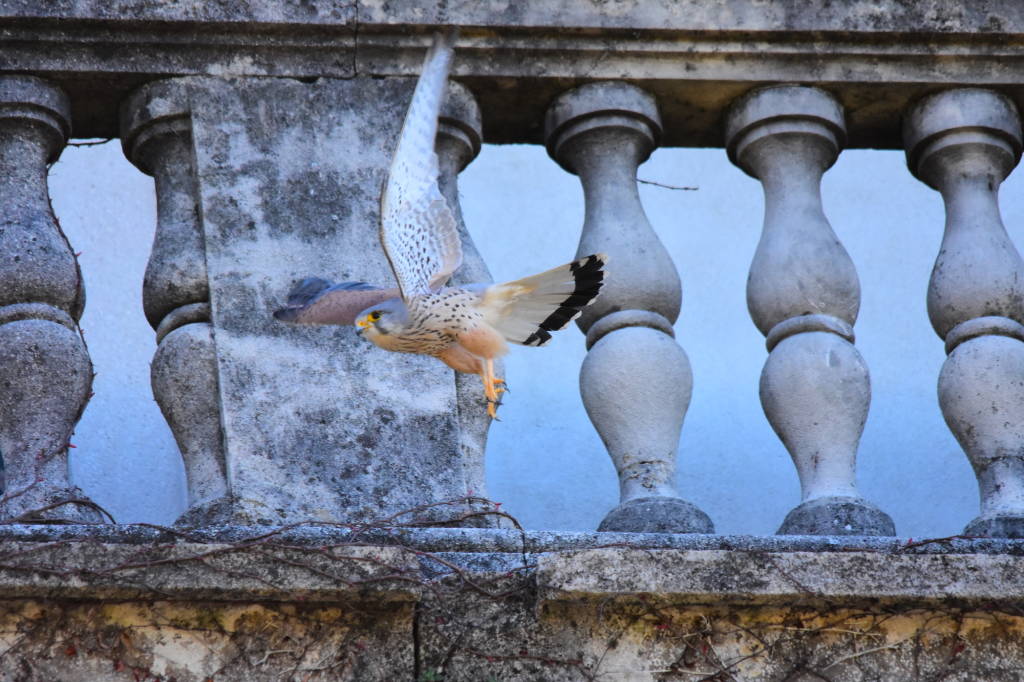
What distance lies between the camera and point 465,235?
5.55 m

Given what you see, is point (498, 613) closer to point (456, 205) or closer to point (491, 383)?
point (491, 383)

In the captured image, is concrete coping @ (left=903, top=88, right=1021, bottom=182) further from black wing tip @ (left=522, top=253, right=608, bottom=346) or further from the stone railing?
black wing tip @ (left=522, top=253, right=608, bottom=346)

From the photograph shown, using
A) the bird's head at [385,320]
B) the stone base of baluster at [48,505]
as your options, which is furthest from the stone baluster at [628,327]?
the stone base of baluster at [48,505]

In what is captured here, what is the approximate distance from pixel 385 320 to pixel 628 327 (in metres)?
0.71

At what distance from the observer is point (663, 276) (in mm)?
5410

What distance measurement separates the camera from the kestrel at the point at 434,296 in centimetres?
490

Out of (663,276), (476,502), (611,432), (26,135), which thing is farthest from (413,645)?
(26,135)

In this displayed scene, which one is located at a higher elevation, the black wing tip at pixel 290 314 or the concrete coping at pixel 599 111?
the concrete coping at pixel 599 111

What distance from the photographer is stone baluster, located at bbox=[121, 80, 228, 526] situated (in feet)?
16.7

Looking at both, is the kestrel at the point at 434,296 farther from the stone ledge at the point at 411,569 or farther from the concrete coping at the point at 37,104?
the concrete coping at the point at 37,104

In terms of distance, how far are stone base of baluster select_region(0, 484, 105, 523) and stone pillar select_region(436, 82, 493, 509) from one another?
841mm

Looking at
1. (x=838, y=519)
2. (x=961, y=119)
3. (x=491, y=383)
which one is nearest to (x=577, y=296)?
(x=491, y=383)

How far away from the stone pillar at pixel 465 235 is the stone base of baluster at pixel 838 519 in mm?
710

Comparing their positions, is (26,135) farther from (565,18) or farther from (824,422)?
(824,422)
